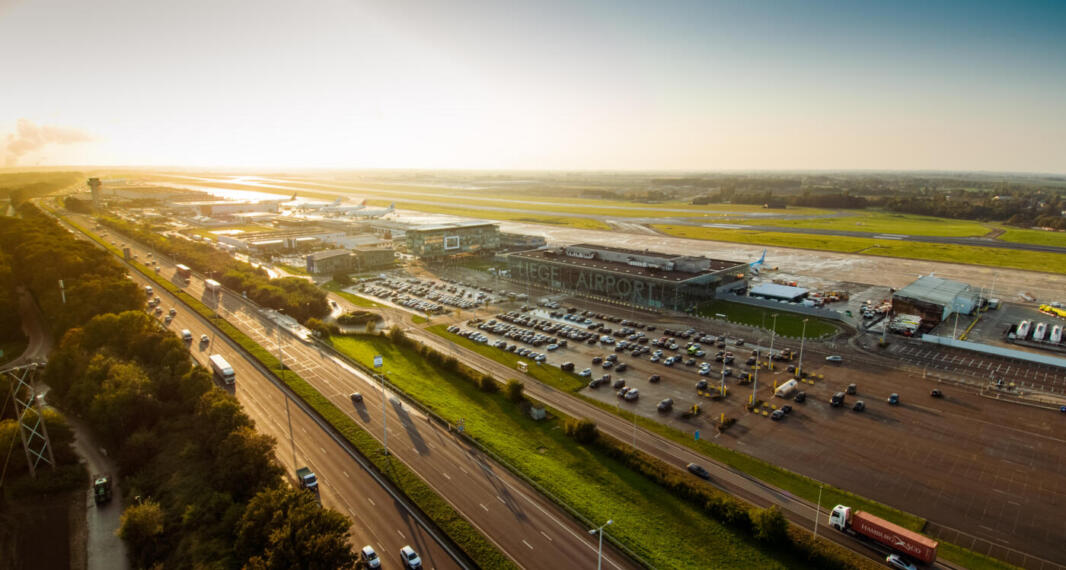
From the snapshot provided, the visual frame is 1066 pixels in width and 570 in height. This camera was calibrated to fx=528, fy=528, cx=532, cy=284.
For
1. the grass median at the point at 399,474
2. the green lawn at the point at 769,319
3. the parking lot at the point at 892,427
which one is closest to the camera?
the grass median at the point at 399,474

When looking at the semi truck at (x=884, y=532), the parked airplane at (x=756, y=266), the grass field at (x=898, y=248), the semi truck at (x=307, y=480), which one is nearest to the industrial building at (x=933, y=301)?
the parked airplane at (x=756, y=266)

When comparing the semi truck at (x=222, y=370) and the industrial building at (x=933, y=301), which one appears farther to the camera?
the industrial building at (x=933, y=301)

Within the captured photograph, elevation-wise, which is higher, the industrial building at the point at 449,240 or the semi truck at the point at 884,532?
the industrial building at the point at 449,240

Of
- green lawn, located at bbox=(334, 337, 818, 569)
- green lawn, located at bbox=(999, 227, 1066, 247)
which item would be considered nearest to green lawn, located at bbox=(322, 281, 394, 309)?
green lawn, located at bbox=(334, 337, 818, 569)

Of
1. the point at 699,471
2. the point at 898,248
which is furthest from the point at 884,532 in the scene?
the point at 898,248

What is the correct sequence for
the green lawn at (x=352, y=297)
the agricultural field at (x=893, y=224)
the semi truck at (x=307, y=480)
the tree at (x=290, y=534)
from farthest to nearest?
1. the agricultural field at (x=893, y=224)
2. the green lawn at (x=352, y=297)
3. the semi truck at (x=307, y=480)
4. the tree at (x=290, y=534)

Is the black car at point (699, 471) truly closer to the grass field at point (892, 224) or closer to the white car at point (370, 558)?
the white car at point (370, 558)

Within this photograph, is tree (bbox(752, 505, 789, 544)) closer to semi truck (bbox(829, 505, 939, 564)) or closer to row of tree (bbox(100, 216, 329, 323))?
semi truck (bbox(829, 505, 939, 564))
